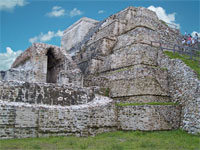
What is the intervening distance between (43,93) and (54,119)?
68.6 inches

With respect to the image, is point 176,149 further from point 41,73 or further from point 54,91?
point 41,73

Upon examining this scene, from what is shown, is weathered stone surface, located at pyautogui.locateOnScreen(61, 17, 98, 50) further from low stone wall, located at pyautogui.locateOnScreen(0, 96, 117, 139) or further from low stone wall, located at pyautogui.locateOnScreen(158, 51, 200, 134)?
low stone wall, located at pyautogui.locateOnScreen(0, 96, 117, 139)

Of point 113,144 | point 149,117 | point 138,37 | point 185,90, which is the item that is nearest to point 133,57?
point 138,37

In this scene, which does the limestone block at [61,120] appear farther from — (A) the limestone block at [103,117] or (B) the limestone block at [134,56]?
(B) the limestone block at [134,56]

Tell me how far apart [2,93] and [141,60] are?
29.8 ft

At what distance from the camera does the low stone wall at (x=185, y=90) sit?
1225cm

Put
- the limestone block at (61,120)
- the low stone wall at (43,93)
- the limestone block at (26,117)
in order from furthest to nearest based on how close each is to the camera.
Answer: the low stone wall at (43,93)
the limestone block at (61,120)
the limestone block at (26,117)

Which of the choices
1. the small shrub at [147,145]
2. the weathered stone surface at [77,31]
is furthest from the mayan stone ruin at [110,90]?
the weathered stone surface at [77,31]

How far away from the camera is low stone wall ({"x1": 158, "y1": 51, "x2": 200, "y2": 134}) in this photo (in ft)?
40.2

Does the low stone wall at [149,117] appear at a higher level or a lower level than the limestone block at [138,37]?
lower

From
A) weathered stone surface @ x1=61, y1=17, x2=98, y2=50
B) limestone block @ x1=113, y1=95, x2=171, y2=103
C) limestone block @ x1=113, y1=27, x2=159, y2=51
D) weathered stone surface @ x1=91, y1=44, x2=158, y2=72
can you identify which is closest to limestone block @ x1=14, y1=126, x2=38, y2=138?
limestone block @ x1=113, y1=95, x2=171, y2=103

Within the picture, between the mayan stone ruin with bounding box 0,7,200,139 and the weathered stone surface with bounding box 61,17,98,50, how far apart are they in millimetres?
9989

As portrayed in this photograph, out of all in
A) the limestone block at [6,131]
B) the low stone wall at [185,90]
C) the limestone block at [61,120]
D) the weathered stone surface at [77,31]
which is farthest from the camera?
the weathered stone surface at [77,31]

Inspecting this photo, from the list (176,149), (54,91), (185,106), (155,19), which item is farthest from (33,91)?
(155,19)
